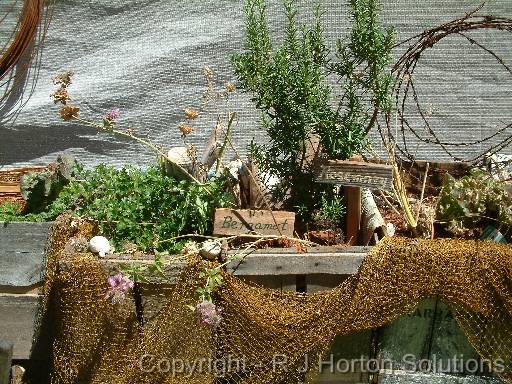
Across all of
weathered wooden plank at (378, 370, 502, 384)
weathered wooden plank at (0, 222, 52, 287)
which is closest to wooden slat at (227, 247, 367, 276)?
weathered wooden plank at (378, 370, 502, 384)

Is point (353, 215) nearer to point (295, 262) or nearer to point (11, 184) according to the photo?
point (295, 262)

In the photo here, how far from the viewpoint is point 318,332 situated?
3.05 meters

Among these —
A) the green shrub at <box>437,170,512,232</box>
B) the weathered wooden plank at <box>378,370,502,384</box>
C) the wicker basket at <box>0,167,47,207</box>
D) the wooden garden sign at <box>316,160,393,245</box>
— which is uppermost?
the wooden garden sign at <box>316,160,393,245</box>

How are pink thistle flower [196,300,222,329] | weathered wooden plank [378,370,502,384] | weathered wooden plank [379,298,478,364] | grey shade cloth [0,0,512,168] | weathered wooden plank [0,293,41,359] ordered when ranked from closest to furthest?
pink thistle flower [196,300,222,329]
weathered wooden plank [379,298,478,364]
weathered wooden plank [378,370,502,384]
weathered wooden plank [0,293,41,359]
grey shade cloth [0,0,512,168]

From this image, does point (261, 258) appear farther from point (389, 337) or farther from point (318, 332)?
point (389, 337)

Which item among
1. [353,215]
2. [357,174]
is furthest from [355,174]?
[353,215]

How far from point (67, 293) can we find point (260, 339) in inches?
37.3

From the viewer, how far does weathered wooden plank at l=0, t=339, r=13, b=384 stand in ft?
10.7

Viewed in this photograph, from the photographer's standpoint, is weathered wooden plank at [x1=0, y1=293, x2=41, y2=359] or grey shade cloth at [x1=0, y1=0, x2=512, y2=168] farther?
grey shade cloth at [x1=0, y1=0, x2=512, y2=168]

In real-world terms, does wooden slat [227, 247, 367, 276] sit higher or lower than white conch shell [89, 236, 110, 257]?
lower

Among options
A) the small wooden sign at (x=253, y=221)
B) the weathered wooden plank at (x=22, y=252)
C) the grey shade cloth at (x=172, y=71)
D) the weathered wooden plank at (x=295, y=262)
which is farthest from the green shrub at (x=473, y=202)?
the weathered wooden plank at (x=22, y=252)

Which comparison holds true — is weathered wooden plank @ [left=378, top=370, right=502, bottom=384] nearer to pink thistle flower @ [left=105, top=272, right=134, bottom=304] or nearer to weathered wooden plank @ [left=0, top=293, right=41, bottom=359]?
pink thistle flower @ [left=105, top=272, right=134, bottom=304]

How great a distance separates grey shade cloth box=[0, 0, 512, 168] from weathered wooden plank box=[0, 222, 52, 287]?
1.50m

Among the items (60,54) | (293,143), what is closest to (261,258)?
(293,143)
